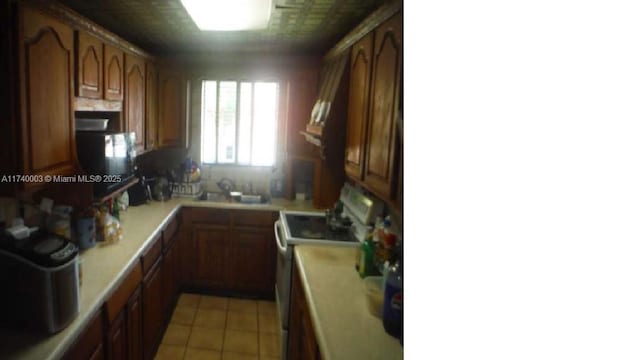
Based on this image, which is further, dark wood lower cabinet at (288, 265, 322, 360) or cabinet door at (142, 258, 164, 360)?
cabinet door at (142, 258, 164, 360)

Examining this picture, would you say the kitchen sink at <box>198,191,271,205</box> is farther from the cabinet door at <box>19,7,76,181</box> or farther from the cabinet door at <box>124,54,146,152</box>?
the cabinet door at <box>19,7,76,181</box>

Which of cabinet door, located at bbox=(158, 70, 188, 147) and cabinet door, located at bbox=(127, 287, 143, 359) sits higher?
cabinet door, located at bbox=(158, 70, 188, 147)

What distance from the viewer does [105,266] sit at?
1.91 m

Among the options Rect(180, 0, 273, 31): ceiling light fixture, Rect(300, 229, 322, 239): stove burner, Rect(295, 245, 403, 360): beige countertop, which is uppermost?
Rect(180, 0, 273, 31): ceiling light fixture

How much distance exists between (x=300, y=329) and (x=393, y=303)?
769 mm

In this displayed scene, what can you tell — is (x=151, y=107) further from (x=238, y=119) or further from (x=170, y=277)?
A: (x=170, y=277)

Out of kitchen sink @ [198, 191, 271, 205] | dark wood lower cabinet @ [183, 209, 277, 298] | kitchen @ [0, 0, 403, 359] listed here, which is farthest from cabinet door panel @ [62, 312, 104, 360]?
kitchen sink @ [198, 191, 271, 205]

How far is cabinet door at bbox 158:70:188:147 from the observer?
11.0 feet

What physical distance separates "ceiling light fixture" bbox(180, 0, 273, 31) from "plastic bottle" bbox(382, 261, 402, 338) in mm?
1408

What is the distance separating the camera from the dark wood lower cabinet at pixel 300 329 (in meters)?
1.62

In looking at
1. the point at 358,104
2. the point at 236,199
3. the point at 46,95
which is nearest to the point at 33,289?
the point at 46,95

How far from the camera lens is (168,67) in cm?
336

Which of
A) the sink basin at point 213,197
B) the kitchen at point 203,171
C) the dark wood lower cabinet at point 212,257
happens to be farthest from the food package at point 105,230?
the sink basin at point 213,197
